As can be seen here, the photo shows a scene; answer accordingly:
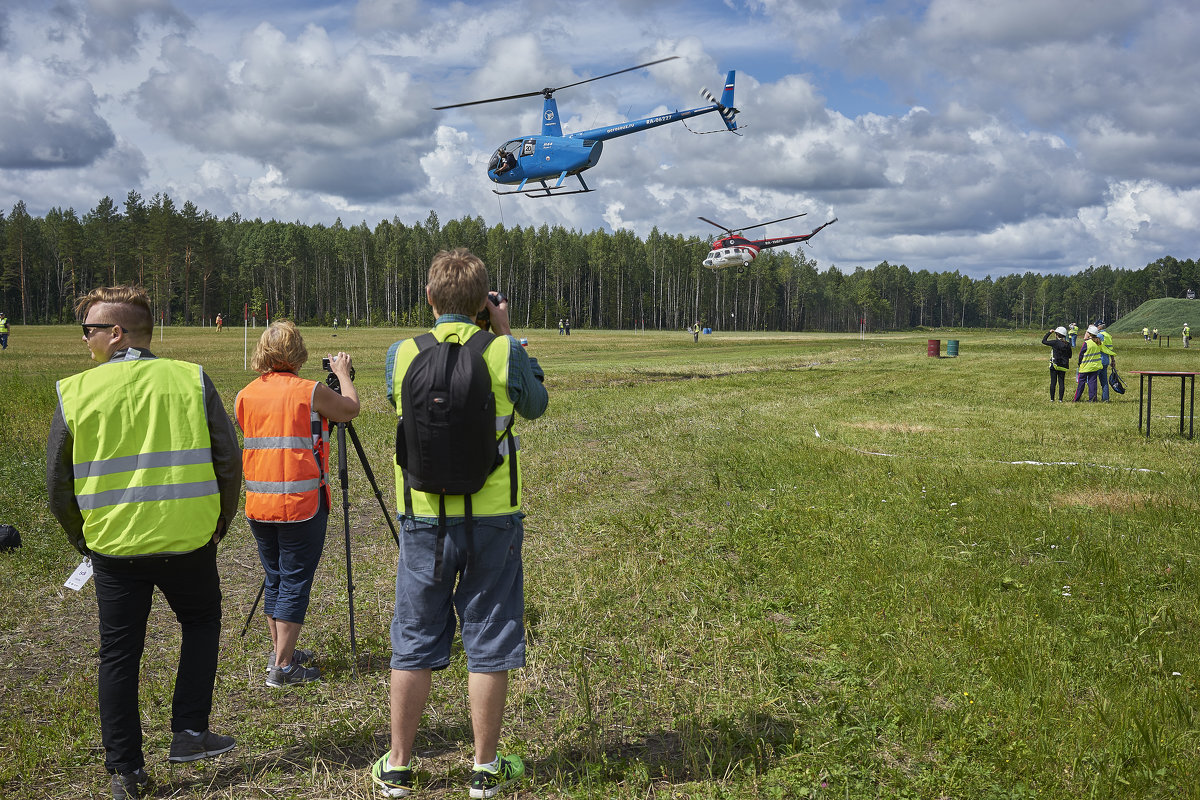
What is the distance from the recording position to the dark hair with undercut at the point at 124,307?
3.97 meters

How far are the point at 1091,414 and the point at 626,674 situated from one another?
1786cm

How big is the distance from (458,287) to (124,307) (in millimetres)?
1677

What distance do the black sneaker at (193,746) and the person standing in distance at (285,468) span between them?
0.94 meters

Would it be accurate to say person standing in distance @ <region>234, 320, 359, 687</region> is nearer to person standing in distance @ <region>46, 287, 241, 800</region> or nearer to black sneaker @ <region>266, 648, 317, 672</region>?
black sneaker @ <region>266, 648, 317, 672</region>

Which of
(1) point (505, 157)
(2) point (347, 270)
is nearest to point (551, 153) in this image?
(1) point (505, 157)

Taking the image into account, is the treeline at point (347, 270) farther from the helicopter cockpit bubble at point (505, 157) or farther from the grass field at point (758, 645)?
the grass field at point (758, 645)

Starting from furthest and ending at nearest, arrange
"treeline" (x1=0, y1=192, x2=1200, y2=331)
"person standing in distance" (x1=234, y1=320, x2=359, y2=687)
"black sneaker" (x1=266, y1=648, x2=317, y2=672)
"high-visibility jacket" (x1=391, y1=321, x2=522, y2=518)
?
"treeline" (x1=0, y1=192, x2=1200, y2=331) < "black sneaker" (x1=266, y1=648, x2=317, y2=672) < "person standing in distance" (x1=234, y1=320, x2=359, y2=687) < "high-visibility jacket" (x1=391, y1=321, x2=522, y2=518)

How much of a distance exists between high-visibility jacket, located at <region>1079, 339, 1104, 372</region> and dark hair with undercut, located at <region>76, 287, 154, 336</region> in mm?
22935

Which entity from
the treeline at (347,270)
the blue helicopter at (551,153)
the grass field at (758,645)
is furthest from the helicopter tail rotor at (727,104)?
the treeline at (347,270)

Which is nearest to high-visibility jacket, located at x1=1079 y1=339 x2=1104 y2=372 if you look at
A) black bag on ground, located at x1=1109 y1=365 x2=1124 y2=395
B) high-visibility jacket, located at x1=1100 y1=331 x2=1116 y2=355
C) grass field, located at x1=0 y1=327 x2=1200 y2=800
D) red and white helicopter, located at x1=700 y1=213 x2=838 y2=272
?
high-visibility jacket, located at x1=1100 y1=331 x2=1116 y2=355

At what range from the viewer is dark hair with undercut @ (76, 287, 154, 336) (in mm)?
3969

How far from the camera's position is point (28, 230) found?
335 ft

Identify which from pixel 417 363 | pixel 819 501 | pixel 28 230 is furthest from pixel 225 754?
pixel 28 230

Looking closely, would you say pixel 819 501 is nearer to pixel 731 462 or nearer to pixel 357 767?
pixel 731 462
